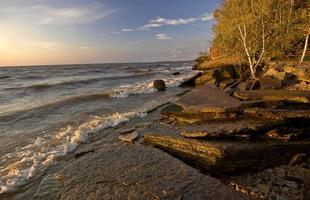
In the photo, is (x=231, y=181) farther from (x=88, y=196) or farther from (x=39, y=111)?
(x=39, y=111)

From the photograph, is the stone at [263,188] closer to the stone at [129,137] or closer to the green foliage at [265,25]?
the stone at [129,137]

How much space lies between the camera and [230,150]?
7.17m

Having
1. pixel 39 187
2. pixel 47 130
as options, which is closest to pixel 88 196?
pixel 39 187

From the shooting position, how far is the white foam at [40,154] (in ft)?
25.7

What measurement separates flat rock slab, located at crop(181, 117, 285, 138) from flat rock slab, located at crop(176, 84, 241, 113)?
4.35 ft

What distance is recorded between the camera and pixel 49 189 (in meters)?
6.60

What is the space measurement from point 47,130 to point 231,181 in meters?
9.74

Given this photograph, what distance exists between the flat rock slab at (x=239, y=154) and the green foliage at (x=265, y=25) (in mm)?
13194

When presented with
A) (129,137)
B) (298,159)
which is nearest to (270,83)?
(298,159)

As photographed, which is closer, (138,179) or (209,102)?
(138,179)

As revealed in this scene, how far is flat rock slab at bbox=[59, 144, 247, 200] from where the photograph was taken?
5598 millimetres

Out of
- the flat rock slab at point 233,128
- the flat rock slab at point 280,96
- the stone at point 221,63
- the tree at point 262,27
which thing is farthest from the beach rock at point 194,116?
the stone at point 221,63

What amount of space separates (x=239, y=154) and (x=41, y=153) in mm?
6898

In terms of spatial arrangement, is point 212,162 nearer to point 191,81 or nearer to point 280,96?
point 280,96
